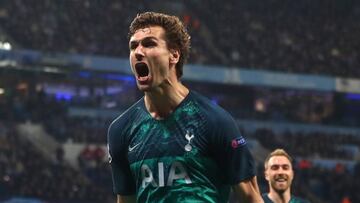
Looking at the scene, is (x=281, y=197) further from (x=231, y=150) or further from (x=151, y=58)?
(x=151, y=58)

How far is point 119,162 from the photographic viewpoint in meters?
3.49

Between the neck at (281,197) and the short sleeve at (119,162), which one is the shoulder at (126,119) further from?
the neck at (281,197)

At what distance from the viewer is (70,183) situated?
2053 centimetres

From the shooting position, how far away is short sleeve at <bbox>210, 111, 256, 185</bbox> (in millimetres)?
3227

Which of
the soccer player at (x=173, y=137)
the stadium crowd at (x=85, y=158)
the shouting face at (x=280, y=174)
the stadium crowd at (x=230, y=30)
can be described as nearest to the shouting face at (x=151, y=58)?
the soccer player at (x=173, y=137)

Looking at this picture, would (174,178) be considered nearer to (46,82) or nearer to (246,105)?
(46,82)

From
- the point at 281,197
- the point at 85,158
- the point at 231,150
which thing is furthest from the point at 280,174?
the point at 85,158

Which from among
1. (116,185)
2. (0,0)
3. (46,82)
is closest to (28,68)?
(46,82)

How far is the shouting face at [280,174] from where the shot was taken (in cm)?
684

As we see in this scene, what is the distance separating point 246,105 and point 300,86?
11.1ft

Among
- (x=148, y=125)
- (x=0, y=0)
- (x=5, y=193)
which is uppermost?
(x=0, y=0)

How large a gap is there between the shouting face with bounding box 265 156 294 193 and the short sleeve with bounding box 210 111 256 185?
363 cm

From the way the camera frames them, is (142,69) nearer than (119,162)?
Yes

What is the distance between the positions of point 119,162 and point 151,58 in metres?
0.60
